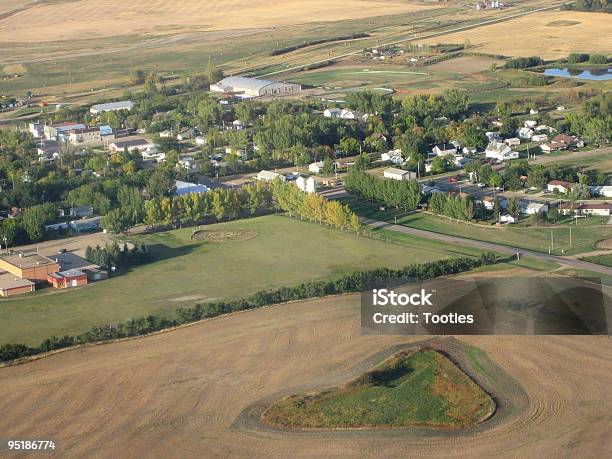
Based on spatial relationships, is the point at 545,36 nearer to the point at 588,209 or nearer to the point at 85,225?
the point at 588,209

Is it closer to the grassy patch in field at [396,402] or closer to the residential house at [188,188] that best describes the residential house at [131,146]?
the residential house at [188,188]

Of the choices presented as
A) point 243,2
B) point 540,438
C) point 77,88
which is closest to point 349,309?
point 540,438

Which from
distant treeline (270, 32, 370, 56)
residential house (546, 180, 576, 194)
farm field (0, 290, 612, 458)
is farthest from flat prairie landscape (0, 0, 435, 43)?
farm field (0, 290, 612, 458)

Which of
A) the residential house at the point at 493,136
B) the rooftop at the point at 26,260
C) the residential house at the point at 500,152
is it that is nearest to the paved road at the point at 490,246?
the rooftop at the point at 26,260

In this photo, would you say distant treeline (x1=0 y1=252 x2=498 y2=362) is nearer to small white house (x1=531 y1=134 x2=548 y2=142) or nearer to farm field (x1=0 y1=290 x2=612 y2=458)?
farm field (x1=0 y1=290 x2=612 y2=458)

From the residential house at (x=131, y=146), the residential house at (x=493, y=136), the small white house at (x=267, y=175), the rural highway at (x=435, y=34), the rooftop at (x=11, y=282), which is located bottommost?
the residential house at (x=493, y=136)

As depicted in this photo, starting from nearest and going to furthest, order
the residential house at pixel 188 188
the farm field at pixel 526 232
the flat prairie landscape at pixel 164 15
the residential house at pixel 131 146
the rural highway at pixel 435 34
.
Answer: the farm field at pixel 526 232 → the residential house at pixel 188 188 → the residential house at pixel 131 146 → the rural highway at pixel 435 34 → the flat prairie landscape at pixel 164 15

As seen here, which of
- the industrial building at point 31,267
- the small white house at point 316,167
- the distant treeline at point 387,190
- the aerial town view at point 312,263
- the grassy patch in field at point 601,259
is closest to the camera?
the aerial town view at point 312,263
